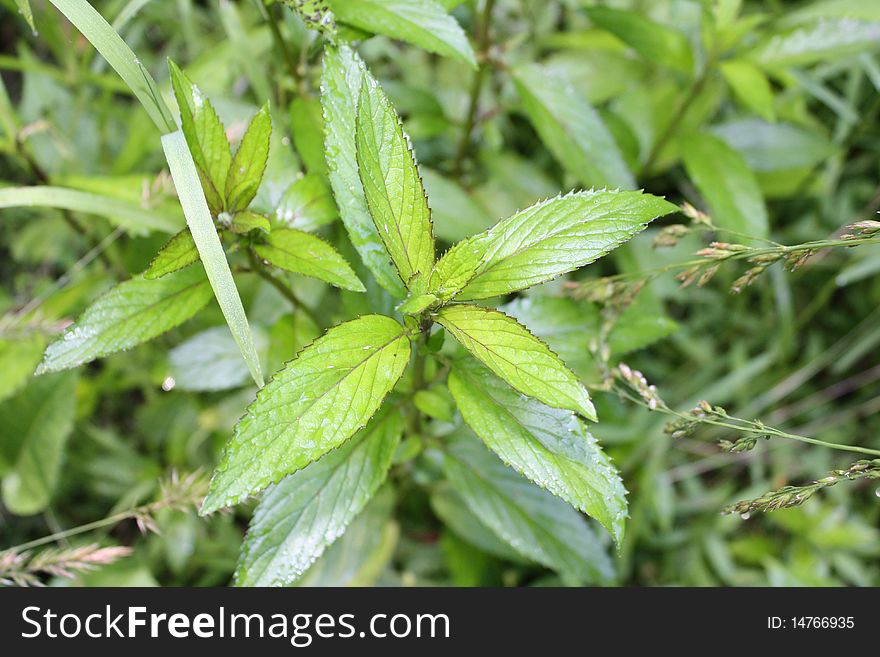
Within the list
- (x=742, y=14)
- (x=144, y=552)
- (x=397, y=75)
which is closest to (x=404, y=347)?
(x=144, y=552)

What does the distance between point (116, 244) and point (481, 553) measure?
1.58 m

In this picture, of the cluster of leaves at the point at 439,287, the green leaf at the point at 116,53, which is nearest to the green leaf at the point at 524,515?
the cluster of leaves at the point at 439,287

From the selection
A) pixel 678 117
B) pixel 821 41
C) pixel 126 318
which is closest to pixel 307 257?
pixel 126 318

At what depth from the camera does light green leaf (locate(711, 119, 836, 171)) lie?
2.41 metres

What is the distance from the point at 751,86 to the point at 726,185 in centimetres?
29

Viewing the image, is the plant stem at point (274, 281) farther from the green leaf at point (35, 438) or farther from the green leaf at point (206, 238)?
the green leaf at point (35, 438)

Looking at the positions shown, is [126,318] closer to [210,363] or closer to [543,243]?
[210,363]

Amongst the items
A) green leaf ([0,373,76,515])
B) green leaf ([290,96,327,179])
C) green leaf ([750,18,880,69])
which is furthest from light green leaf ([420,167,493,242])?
green leaf ([0,373,76,515])

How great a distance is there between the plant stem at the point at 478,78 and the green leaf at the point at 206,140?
76cm

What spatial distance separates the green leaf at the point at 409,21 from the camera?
1484 mm

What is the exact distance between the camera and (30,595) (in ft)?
6.25

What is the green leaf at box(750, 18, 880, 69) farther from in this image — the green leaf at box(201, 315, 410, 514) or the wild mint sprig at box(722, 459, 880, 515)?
the green leaf at box(201, 315, 410, 514)

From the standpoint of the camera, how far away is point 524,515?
5.85ft

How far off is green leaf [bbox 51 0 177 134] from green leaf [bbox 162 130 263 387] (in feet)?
0.26
